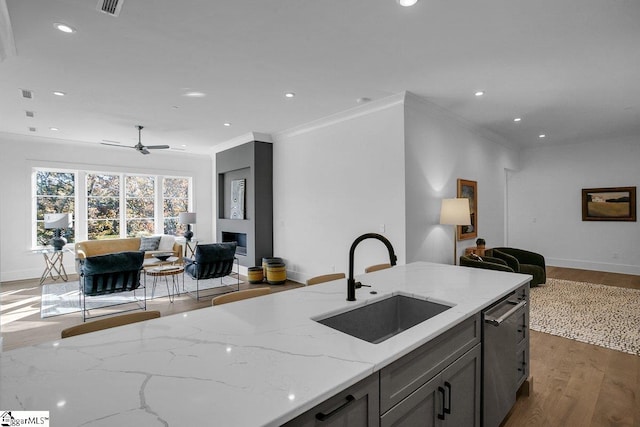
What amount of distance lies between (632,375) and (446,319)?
8.50 ft

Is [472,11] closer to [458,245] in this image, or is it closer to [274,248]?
[458,245]

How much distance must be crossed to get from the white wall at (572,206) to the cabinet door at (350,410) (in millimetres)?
8065

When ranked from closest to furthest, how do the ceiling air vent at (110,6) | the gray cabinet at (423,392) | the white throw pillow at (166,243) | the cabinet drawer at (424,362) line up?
the gray cabinet at (423,392), the cabinet drawer at (424,362), the ceiling air vent at (110,6), the white throw pillow at (166,243)

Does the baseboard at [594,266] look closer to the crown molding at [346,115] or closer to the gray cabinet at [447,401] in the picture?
the crown molding at [346,115]

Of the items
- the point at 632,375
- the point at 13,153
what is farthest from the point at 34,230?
the point at 632,375

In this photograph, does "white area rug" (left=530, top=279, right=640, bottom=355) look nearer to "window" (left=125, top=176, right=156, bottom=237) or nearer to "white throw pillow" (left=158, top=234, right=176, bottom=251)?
"white throw pillow" (left=158, top=234, right=176, bottom=251)

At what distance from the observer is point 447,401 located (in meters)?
1.38

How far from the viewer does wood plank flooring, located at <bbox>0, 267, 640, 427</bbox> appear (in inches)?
85.4

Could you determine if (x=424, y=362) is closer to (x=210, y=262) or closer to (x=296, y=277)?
(x=210, y=262)

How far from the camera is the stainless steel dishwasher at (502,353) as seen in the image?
1.71 metres

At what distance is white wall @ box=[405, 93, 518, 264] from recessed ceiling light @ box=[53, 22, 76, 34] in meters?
3.51

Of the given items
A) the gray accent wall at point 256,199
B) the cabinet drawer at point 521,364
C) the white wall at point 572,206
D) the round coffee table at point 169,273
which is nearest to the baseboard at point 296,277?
the gray accent wall at point 256,199

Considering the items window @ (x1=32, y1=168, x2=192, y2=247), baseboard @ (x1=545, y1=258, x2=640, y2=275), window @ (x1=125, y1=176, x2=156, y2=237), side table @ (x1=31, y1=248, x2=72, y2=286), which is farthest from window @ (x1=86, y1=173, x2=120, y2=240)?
baseboard @ (x1=545, y1=258, x2=640, y2=275)

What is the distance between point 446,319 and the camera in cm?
140
